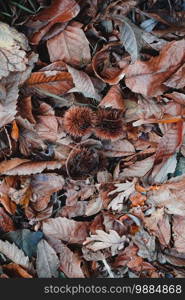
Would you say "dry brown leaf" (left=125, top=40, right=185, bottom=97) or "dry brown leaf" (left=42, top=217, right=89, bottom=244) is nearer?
"dry brown leaf" (left=125, top=40, right=185, bottom=97)

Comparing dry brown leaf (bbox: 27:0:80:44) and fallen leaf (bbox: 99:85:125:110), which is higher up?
dry brown leaf (bbox: 27:0:80:44)

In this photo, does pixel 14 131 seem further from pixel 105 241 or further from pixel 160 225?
pixel 160 225

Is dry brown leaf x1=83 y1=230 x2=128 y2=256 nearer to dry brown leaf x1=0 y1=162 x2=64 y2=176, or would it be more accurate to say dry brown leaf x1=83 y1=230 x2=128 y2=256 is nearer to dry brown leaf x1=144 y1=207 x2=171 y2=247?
dry brown leaf x1=144 y1=207 x2=171 y2=247

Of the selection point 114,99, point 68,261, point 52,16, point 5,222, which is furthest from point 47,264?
point 52,16

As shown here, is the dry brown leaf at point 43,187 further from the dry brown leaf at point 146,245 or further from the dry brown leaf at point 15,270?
the dry brown leaf at point 146,245

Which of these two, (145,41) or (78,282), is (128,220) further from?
(145,41)

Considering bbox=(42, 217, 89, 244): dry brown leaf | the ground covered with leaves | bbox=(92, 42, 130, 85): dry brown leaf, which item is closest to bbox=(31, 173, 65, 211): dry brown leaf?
the ground covered with leaves

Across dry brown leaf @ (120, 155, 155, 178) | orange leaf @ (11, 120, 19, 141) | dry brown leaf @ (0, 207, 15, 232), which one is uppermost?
orange leaf @ (11, 120, 19, 141)

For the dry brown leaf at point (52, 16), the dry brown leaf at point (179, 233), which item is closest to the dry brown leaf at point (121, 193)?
the dry brown leaf at point (179, 233)
